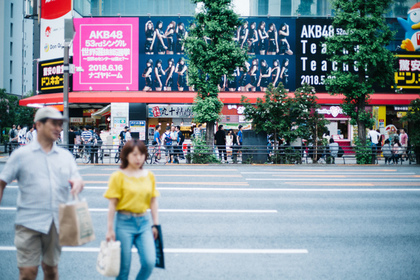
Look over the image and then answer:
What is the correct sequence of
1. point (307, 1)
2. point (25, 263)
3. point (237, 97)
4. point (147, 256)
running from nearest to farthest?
point (25, 263)
point (147, 256)
point (237, 97)
point (307, 1)

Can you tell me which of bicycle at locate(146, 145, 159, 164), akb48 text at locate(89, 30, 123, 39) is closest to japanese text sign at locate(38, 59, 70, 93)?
akb48 text at locate(89, 30, 123, 39)

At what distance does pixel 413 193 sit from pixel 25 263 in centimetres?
1063

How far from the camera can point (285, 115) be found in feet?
67.1

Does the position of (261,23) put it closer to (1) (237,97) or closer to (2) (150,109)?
(1) (237,97)

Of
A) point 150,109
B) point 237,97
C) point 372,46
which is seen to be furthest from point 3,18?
point 372,46

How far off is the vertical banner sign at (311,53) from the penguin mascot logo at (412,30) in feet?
18.9

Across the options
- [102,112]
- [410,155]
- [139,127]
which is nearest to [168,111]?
[139,127]

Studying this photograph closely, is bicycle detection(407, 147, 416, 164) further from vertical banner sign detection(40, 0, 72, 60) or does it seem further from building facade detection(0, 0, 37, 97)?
building facade detection(0, 0, 37, 97)

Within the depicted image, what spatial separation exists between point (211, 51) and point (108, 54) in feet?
35.7

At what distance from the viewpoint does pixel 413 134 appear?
20359mm

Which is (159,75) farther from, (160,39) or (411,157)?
(411,157)

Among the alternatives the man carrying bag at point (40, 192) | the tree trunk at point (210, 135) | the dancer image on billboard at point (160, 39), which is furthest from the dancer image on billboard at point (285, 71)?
the man carrying bag at point (40, 192)

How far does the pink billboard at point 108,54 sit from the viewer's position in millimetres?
28156

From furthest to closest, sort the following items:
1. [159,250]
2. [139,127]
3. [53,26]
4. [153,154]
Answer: [53,26] < [139,127] < [153,154] < [159,250]
